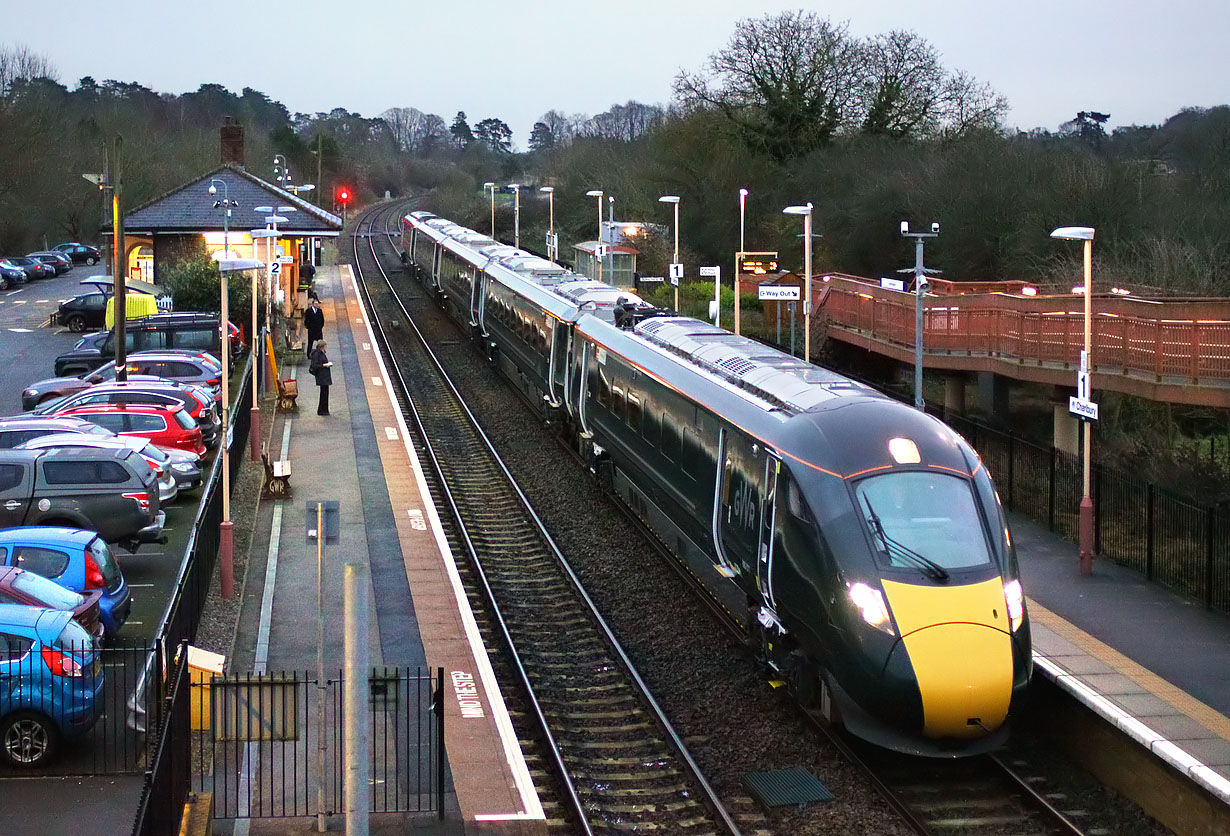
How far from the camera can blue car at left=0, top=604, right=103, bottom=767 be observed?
11.8 metres

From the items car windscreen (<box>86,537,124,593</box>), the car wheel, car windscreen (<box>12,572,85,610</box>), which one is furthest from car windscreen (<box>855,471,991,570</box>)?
car windscreen (<box>86,537,124,593</box>)

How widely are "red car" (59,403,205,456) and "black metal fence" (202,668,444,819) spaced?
513 inches

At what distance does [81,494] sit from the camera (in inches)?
768

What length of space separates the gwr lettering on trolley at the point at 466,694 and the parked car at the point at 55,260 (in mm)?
66724

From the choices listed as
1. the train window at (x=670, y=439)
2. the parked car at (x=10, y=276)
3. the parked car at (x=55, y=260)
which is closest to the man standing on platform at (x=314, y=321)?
the train window at (x=670, y=439)

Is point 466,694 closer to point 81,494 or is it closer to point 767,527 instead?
point 767,527

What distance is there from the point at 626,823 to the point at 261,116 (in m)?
176

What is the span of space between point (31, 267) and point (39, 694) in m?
64.5

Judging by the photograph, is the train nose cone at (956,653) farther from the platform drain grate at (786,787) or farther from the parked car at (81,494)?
the parked car at (81,494)

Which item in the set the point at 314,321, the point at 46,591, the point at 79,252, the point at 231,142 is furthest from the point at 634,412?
the point at 79,252

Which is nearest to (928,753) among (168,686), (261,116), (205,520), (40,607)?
(168,686)

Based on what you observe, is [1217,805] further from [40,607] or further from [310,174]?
[310,174]

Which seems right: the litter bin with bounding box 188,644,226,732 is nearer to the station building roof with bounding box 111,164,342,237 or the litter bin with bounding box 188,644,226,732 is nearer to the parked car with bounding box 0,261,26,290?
the station building roof with bounding box 111,164,342,237

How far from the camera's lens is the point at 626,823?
1140 cm
